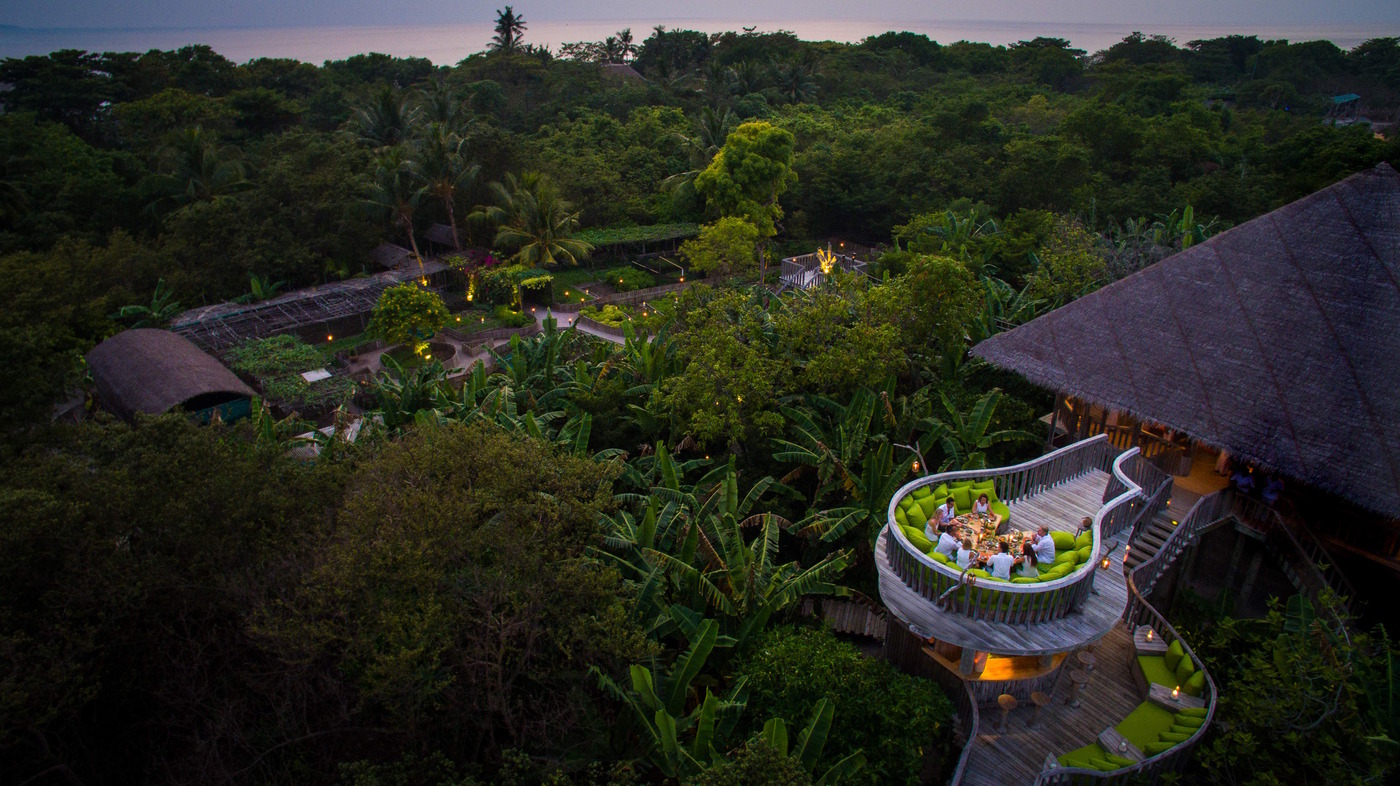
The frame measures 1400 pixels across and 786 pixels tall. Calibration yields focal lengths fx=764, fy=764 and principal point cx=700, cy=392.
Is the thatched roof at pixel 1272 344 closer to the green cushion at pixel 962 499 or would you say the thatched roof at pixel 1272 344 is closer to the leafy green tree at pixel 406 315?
the green cushion at pixel 962 499

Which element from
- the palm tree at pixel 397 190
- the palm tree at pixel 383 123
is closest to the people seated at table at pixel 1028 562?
the palm tree at pixel 397 190

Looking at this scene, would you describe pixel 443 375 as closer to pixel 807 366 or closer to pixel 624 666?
pixel 807 366

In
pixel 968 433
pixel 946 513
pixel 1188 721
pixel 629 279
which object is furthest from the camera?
pixel 629 279

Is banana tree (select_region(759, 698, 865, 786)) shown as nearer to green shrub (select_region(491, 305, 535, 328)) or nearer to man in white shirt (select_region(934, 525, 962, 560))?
man in white shirt (select_region(934, 525, 962, 560))

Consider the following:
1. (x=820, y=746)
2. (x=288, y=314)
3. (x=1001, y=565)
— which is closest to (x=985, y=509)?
(x=1001, y=565)

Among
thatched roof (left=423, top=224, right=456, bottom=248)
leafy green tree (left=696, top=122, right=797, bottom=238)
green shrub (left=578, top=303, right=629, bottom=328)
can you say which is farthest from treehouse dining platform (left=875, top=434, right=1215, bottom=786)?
thatched roof (left=423, top=224, right=456, bottom=248)

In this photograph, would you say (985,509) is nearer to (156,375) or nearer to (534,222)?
(156,375)
